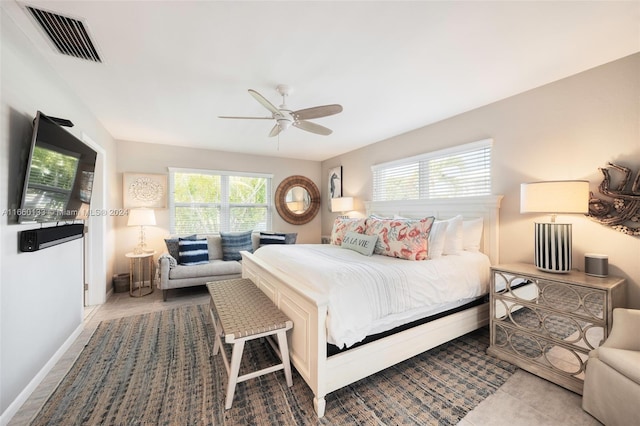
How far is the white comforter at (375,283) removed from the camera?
1.65 m

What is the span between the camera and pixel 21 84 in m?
1.72

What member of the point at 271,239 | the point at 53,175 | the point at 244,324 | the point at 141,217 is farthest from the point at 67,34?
the point at 271,239

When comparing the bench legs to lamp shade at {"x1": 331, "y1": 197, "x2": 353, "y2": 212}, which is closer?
the bench legs

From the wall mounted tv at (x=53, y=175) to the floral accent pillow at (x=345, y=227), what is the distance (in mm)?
2670

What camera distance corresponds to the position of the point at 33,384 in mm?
1780

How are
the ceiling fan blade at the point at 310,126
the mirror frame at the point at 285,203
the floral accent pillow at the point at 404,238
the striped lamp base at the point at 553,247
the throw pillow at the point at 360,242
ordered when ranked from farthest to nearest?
the mirror frame at the point at 285,203
the throw pillow at the point at 360,242
the ceiling fan blade at the point at 310,126
the floral accent pillow at the point at 404,238
the striped lamp base at the point at 553,247

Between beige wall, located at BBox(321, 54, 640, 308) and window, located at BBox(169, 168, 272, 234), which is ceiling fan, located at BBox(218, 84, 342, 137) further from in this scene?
window, located at BBox(169, 168, 272, 234)

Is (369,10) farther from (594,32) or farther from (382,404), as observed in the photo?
(382,404)

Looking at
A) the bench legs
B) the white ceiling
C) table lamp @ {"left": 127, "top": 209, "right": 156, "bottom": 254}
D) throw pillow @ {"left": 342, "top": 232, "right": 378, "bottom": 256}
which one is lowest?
the bench legs

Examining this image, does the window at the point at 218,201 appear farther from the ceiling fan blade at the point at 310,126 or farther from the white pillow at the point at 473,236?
the white pillow at the point at 473,236

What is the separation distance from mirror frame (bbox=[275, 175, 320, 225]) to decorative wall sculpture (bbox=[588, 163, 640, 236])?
4.44 metres

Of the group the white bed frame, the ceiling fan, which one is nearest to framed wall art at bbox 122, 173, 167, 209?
the white bed frame

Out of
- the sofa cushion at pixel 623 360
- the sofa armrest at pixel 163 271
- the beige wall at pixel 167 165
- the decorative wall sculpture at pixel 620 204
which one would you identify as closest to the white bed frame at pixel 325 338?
the decorative wall sculpture at pixel 620 204

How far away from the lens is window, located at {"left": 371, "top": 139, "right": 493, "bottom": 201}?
298 cm
